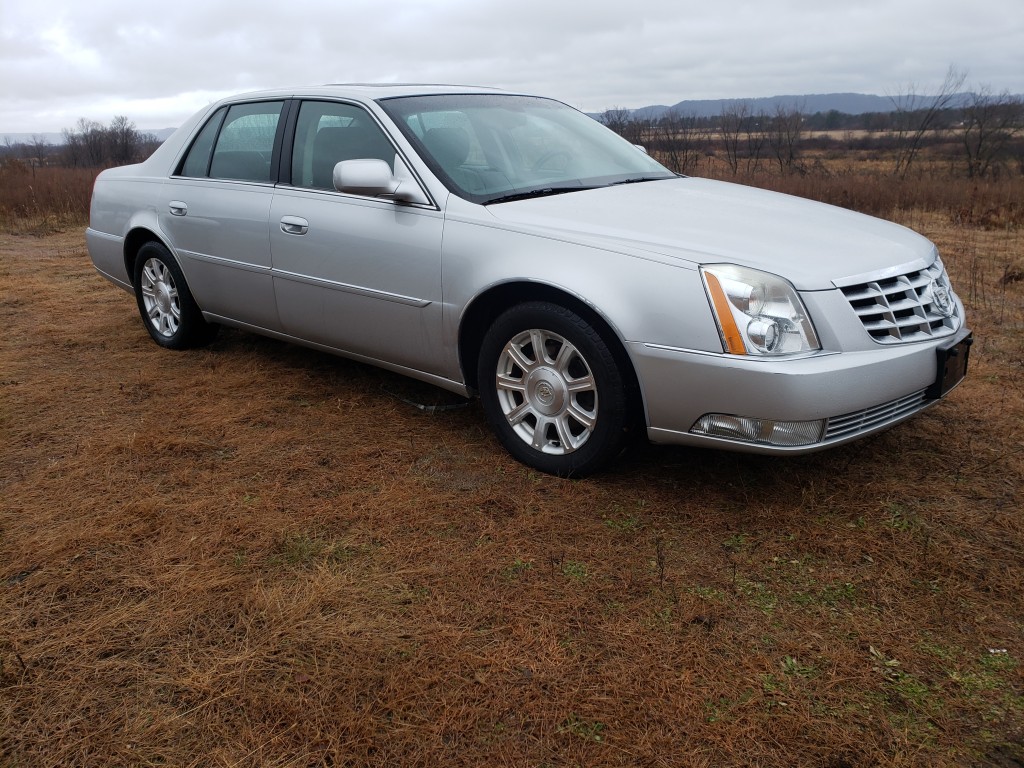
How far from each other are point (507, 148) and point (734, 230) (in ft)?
4.38

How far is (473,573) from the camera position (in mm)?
2818

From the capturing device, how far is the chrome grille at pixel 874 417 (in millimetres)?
2945

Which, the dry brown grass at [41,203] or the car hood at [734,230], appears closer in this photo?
the car hood at [734,230]

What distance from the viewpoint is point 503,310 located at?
11.8 ft

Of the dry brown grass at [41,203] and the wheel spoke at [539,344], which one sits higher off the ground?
the dry brown grass at [41,203]

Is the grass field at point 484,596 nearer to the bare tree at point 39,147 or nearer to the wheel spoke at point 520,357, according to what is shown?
the wheel spoke at point 520,357

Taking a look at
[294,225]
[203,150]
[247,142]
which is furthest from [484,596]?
[203,150]

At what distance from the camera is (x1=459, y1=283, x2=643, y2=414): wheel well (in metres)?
3.18

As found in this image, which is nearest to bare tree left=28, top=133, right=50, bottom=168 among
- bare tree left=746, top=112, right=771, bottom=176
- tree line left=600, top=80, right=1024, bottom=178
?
tree line left=600, top=80, right=1024, bottom=178

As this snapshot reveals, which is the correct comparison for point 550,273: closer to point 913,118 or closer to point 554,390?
point 554,390

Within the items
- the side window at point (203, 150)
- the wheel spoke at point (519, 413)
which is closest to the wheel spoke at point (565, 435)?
the wheel spoke at point (519, 413)

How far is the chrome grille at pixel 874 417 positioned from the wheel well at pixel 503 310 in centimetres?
71

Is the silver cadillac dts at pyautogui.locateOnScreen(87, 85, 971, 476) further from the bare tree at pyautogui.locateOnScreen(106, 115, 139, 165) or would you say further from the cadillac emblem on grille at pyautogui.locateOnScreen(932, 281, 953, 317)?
the bare tree at pyautogui.locateOnScreen(106, 115, 139, 165)

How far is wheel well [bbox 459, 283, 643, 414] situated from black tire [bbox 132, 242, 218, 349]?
2382mm
